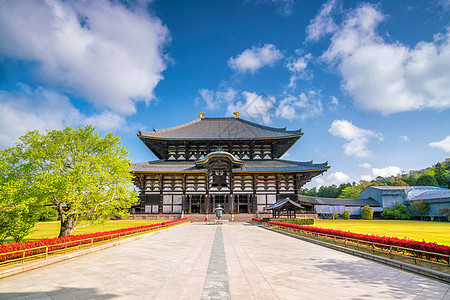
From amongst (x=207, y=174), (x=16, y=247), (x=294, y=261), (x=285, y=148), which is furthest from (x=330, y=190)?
(x=16, y=247)

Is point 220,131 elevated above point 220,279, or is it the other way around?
point 220,131

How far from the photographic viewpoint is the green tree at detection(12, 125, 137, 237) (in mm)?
15344

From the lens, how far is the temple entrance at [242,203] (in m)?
40.6

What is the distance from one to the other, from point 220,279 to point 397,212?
54233 mm

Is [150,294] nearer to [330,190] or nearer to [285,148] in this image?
[285,148]

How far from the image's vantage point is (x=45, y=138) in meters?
16.6

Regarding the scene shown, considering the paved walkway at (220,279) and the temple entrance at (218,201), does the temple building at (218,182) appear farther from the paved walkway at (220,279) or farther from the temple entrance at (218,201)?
the paved walkway at (220,279)

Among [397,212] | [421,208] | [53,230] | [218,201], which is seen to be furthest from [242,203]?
[421,208]

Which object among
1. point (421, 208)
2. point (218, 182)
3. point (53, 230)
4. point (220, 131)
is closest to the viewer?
point (53, 230)

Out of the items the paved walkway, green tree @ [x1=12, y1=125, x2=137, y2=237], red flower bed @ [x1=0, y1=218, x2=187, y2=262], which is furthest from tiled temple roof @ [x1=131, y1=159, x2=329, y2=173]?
the paved walkway

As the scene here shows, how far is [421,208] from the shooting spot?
45.7 meters

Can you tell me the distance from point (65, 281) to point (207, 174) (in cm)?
3345

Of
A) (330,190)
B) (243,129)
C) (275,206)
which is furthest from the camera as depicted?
(330,190)

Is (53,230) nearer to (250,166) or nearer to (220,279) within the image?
(220,279)
